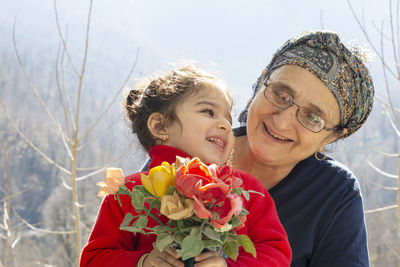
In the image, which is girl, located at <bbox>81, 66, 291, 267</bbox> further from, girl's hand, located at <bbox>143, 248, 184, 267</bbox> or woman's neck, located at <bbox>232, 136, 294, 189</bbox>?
woman's neck, located at <bbox>232, 136, 294, 189</bbox>

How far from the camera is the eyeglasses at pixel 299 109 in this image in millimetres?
1817

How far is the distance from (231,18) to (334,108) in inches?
264

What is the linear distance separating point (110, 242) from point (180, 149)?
1.27 ft

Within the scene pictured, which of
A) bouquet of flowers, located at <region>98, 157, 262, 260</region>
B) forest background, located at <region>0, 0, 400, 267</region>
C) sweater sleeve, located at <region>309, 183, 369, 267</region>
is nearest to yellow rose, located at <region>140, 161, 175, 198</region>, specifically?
bouquet of flowers, located at <region>98, 157, 262, 260</region>

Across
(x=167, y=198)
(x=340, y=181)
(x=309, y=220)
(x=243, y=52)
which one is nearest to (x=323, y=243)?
(x=309, y=220)

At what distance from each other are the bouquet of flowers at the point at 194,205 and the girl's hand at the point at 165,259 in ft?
0.10

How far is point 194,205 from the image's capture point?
37.6 inches

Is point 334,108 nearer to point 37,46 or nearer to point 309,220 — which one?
point 309,220

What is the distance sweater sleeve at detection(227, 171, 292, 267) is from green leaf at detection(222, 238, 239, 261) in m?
0.12

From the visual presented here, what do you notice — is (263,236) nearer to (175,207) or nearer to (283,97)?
(175,207)

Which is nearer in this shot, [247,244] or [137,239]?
[247,244]

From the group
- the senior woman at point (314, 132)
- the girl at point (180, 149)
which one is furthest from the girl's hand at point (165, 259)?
the senior woman at point (314, 132)

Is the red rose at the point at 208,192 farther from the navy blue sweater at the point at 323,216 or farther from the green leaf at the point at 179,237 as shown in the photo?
the navy blue sweater at the point at 323,216

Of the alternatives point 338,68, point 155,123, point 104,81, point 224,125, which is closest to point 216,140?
point 224,125
